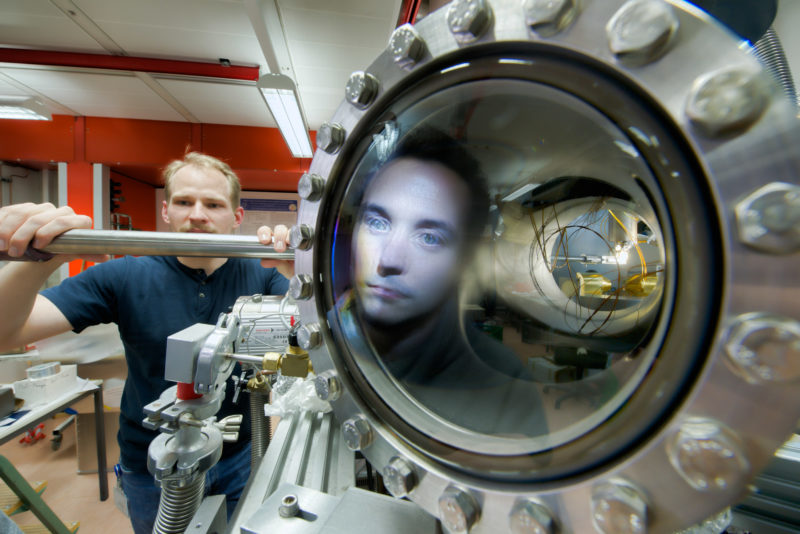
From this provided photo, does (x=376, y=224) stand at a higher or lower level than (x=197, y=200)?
lower

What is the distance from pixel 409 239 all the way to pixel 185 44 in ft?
10.5

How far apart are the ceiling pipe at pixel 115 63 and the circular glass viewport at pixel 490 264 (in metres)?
3.16

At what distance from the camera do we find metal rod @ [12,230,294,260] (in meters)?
0.53

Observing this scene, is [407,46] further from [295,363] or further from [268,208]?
[268,208]

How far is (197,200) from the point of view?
1273 millimetres

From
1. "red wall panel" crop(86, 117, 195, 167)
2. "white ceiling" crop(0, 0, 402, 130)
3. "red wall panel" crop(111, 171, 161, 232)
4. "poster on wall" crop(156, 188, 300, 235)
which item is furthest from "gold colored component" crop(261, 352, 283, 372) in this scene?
"red wall panel" crop(111, 171, 161, 232)

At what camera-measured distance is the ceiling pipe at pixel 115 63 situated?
2650 mm

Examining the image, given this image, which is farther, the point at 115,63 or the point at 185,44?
the point at 115,63

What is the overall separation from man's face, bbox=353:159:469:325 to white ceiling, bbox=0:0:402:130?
2134mm

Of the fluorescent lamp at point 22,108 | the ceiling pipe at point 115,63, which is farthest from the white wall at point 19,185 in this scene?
the ceiling pipe at point 115,63

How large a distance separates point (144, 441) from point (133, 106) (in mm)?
3627

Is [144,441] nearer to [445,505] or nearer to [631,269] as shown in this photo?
[445,505]

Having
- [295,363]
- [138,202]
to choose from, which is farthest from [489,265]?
[138,202]

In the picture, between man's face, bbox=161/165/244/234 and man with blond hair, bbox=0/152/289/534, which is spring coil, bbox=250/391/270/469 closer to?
man with blond hair, bbox=0/152/289/534
